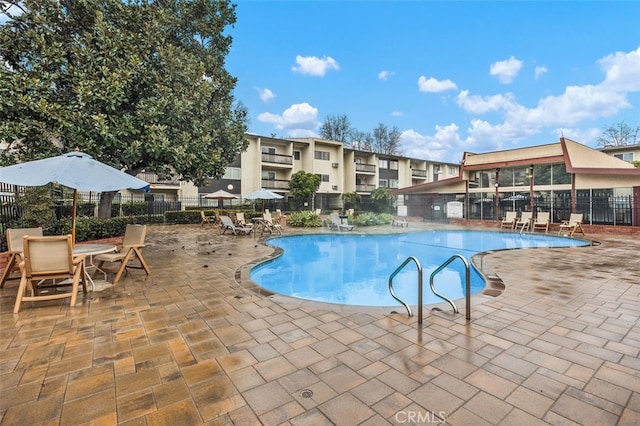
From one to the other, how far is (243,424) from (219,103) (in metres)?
11.0

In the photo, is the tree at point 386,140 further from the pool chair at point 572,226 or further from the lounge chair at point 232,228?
the lounge chair at point 232,228

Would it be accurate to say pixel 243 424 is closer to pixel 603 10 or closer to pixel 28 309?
pixel 28 309

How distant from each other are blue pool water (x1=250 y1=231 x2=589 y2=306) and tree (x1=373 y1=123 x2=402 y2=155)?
29790 millimetres

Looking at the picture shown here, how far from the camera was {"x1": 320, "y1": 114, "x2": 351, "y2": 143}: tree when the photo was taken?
1591 inches

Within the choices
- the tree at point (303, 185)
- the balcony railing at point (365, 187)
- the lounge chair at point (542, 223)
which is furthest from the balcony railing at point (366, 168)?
the lounge chair at point (542, 223)

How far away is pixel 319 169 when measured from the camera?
3086 cm

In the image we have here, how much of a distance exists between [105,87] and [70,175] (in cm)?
433

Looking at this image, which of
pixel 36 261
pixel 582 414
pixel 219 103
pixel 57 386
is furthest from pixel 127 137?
pixel 582 414

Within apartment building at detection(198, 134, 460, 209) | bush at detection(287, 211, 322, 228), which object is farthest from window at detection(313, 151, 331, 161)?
bush at detection(287, 211, 322, 228)

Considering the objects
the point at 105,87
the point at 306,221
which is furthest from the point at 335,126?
the point at 105,87

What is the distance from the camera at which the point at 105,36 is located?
7605 mm

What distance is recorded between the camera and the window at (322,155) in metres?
30.9

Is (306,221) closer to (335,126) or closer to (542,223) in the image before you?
(542,223)

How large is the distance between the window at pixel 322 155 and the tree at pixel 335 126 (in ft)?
30.9
